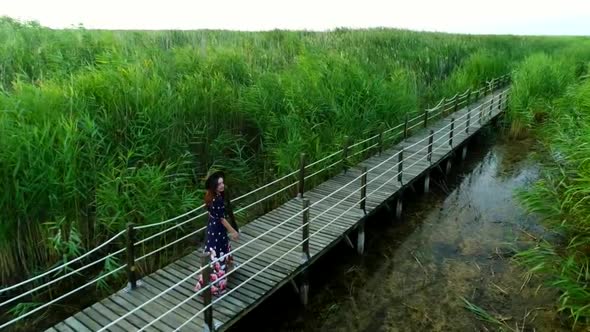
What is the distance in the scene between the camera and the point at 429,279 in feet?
18.9

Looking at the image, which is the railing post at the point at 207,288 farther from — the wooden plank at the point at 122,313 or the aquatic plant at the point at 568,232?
the aquatic plant at the point at 568,232

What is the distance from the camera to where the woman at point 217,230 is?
13.7 feet

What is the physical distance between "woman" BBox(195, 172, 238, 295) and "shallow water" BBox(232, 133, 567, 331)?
2.88ft

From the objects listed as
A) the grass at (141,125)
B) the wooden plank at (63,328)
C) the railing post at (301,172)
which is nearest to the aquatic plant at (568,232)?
the railing post at (301,172)

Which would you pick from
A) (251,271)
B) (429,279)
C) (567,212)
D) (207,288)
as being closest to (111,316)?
(207,288)

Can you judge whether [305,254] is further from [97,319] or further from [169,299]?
[97,319]

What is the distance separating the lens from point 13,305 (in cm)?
473

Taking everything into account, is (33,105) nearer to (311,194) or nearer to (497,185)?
(311,194)

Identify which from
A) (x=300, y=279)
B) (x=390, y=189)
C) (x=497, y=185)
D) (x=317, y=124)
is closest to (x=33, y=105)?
(x=300, y=279)

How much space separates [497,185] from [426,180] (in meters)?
1.80

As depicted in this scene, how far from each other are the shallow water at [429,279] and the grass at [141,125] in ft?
5.50

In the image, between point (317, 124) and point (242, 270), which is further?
point (317, 124)

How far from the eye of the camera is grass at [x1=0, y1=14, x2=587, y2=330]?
4.75 m

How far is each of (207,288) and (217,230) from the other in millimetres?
701
